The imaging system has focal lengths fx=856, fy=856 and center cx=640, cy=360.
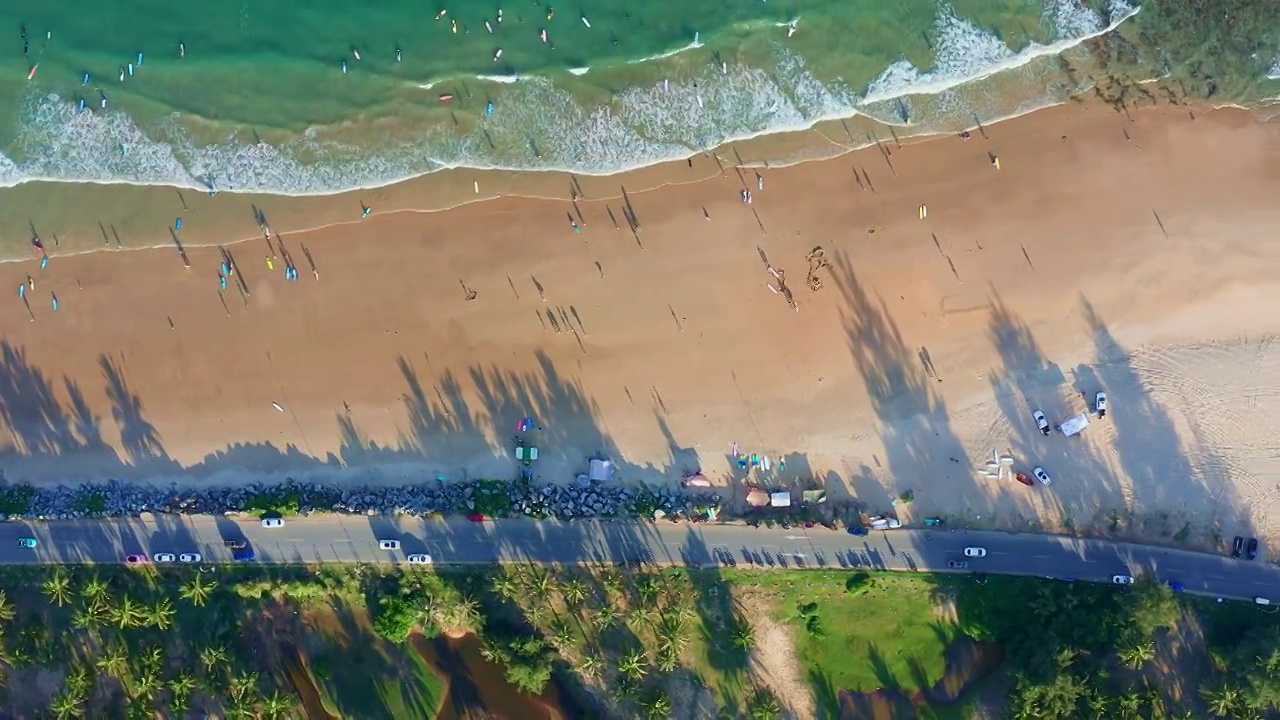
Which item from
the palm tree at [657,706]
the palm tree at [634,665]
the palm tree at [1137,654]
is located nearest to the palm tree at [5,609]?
the palm tree at [634,665]

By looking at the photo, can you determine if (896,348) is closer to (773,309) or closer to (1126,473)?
(773,309)

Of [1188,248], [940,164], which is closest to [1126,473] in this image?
[1188,248]

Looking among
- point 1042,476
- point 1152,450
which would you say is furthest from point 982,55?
point 1152,450

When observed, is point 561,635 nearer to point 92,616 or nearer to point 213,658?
point 213,658

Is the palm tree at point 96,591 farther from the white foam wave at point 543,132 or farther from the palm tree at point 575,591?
the palm tree at point 575,591

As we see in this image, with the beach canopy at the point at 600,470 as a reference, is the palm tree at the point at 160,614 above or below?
below

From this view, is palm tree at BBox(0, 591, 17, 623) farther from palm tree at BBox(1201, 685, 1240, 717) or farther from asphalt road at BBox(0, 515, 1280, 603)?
palm tree at BBox(1201, 685, 1240, 717)
